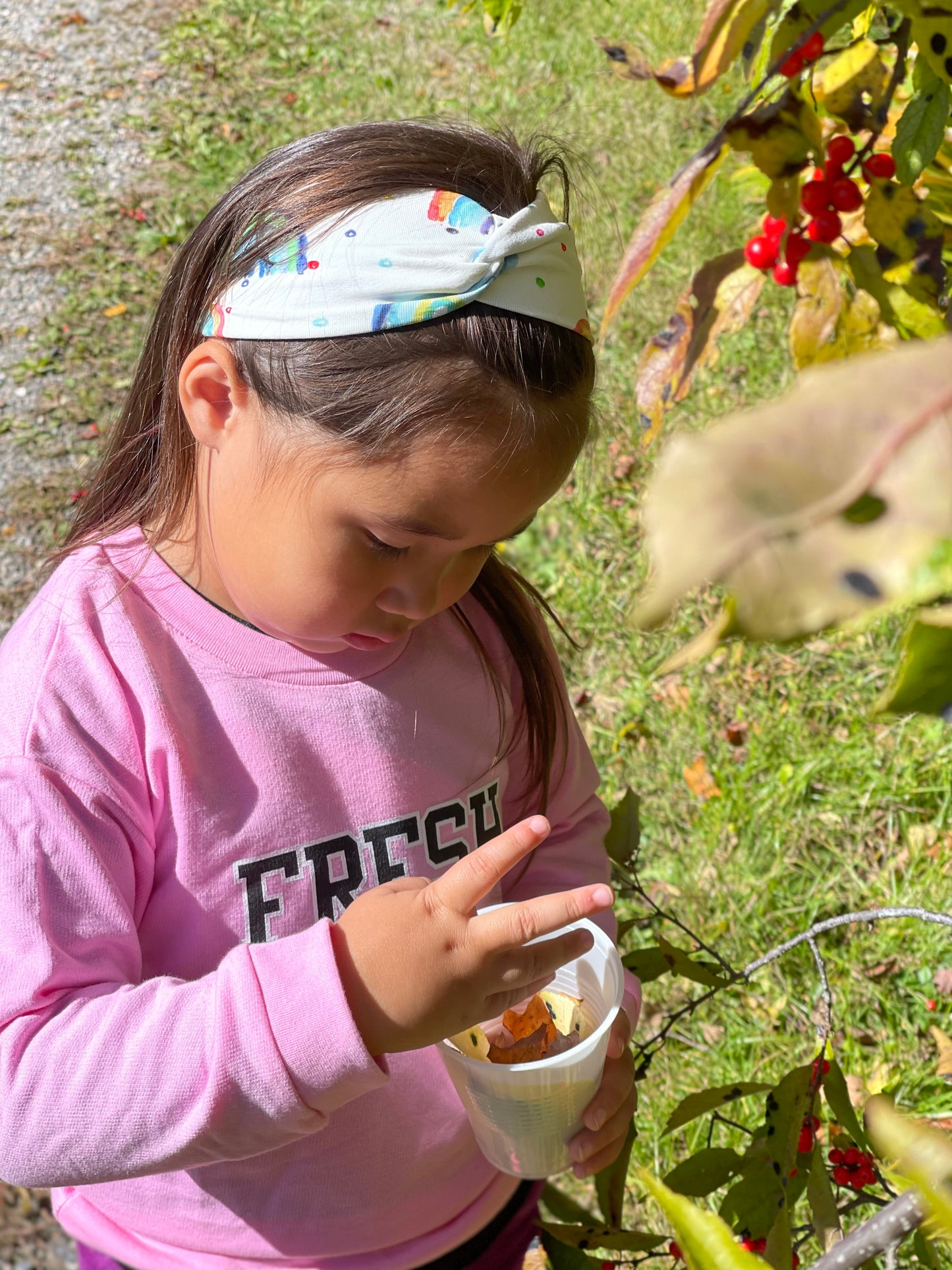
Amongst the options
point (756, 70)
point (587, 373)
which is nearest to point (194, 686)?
point (587, 373)

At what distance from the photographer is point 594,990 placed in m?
1.17

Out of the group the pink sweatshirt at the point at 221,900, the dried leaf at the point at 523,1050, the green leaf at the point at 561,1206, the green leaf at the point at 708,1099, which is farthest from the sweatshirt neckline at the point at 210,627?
the green leaf at the point at 561,1206

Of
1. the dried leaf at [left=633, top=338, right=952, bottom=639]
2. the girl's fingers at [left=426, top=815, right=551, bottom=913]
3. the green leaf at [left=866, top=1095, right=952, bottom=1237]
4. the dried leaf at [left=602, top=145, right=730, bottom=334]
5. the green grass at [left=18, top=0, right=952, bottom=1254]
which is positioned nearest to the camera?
the dried leaf at [left=633, top=338, right=952, bottom=639]

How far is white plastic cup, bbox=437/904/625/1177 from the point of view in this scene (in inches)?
39.4

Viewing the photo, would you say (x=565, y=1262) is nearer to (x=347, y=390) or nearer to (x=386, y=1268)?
(x=386, y=1268)

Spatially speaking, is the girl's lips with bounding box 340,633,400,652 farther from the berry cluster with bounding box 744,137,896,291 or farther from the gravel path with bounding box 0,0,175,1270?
the gravel path with bounding box 0,0,175,1270

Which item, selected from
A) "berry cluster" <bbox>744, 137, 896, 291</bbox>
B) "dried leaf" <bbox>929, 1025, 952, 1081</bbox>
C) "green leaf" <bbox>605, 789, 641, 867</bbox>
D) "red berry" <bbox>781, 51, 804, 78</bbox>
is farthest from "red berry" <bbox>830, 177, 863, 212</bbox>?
"dried leaf" <bbox>929, 1025, 952, 1081</bbox>

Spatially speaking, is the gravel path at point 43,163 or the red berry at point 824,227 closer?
the red berry at point 824,227

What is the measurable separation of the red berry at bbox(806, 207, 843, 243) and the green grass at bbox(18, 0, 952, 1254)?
0.29 metres

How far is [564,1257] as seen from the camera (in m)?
1.22

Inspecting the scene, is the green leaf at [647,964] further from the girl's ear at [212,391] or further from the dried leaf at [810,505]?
the dried leaf at [810,505]

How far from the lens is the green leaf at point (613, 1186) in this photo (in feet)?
3.89

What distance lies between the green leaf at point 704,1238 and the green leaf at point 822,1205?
0.52 meters

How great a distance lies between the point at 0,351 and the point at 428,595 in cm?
353
